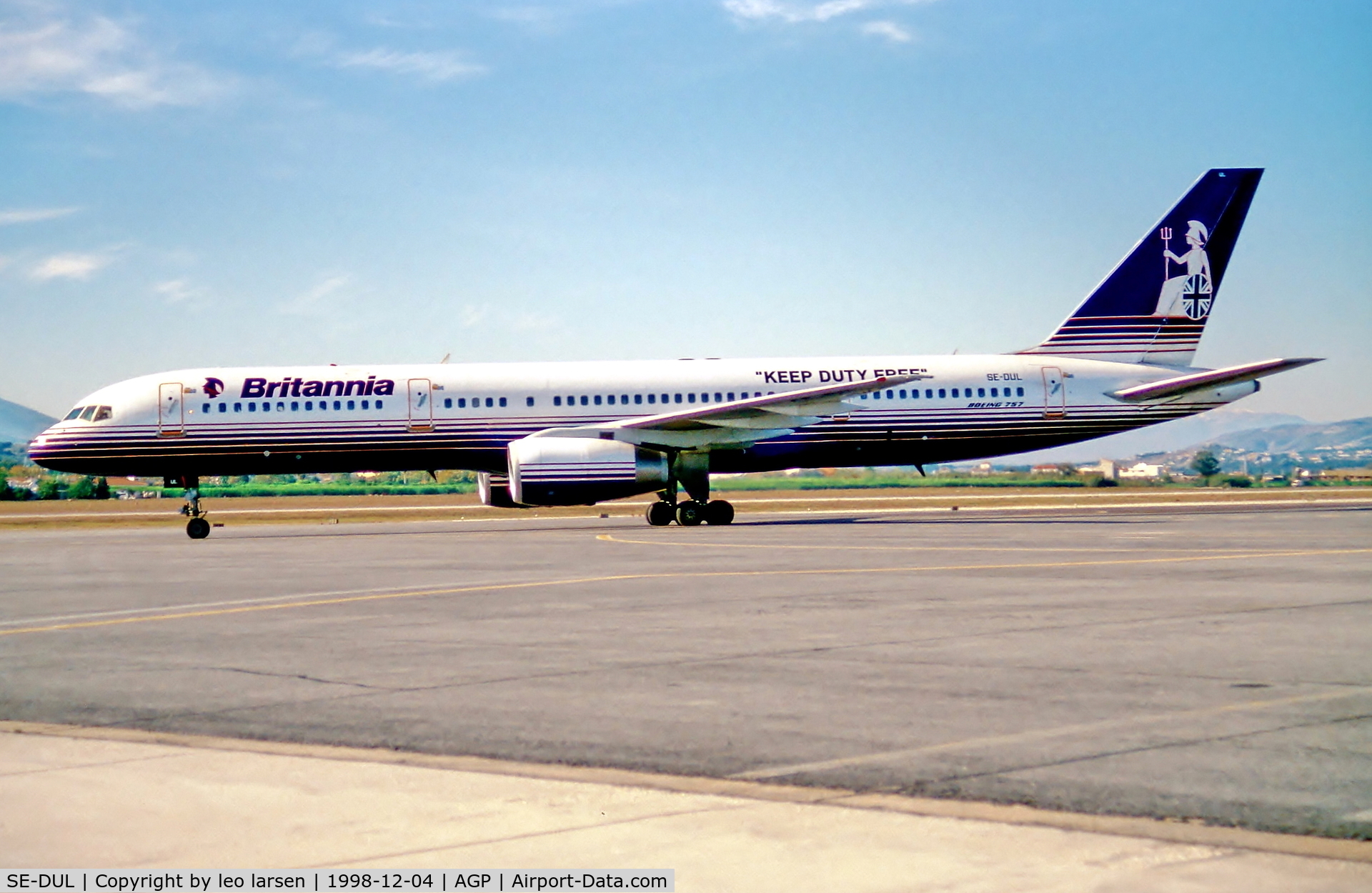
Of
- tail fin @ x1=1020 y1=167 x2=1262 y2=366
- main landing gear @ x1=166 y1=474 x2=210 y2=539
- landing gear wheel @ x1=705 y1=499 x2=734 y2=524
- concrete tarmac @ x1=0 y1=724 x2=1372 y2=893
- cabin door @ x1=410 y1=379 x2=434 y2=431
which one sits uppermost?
tail fin @ x1=1020 y1=167 x2=1262 y2=366

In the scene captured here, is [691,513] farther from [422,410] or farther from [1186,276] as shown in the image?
[1186,276]

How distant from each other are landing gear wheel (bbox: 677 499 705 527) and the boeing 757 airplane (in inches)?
2.3

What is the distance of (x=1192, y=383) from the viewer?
35.2 m

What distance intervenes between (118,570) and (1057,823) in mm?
19675

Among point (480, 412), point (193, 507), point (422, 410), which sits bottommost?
point (193, 507)

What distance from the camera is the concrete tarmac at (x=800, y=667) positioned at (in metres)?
6.24

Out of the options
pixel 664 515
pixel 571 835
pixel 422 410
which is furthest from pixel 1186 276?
pixel 571 835

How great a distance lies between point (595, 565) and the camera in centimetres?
1964

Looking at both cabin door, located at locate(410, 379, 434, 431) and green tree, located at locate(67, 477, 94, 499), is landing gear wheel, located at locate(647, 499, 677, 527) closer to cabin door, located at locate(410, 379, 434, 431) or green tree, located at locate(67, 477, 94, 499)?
cabin door, located at locate(410, 379, 434, 431)

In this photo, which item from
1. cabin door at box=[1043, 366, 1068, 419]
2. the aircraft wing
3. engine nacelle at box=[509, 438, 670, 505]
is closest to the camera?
engine nacelle at box=[509, 438, 670, 505]

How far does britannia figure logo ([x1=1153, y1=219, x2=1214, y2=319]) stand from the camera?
3722 cm

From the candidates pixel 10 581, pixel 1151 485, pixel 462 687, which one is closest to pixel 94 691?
pixel 462 687

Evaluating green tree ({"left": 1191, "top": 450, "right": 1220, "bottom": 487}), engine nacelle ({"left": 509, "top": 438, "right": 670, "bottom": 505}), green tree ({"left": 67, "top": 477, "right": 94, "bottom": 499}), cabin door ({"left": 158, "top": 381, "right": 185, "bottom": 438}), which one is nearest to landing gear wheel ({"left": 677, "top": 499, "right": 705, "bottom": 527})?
engine nacelle ({"left": 509, "top": 438, "right": 670, "bottom": 505})

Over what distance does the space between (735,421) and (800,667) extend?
75.2 feet
